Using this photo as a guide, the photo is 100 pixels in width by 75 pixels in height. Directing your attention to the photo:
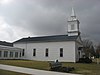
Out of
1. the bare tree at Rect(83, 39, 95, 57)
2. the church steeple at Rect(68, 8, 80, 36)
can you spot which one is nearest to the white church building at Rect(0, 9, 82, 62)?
the church steeple at Rect(68, 8, 80, 36)

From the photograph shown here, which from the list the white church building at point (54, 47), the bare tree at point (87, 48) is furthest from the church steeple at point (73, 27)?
the bare tree at point (87, 48)

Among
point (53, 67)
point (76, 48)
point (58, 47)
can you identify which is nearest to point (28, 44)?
point (58, 47)

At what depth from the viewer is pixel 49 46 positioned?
4169 cm

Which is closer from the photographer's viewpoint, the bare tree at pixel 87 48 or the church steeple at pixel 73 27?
the church steeple at pixel 73 27

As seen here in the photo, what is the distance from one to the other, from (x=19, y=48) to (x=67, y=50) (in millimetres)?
13511

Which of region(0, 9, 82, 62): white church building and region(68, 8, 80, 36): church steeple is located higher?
region(68, 8, 80, 36): church steeple

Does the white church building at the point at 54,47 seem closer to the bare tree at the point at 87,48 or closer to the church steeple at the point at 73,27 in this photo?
the church steeple at the point at 73,27

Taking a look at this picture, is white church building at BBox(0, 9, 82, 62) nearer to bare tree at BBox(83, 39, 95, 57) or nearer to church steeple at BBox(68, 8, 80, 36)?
church steeple at BBox(68, 8, 80, 36)

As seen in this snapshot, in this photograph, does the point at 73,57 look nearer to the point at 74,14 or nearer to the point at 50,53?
the point at 50,53

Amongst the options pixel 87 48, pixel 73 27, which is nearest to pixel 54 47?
pixel 73 27

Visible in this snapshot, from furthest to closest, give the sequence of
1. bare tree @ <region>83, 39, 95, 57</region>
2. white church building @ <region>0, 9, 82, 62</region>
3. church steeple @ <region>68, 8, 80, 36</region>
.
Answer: bare tree @ <region>83, 39, 95, 57</region> < church steeple @ <region>68, 8, 80, 36</region> < white church building @ <region>0, 9, 82, 62</region>

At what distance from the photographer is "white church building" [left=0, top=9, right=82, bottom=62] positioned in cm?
3906

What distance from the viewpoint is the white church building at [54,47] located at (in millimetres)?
39062

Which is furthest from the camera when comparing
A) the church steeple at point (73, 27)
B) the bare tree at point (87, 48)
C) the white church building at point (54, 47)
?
the bare tree at point (87, 48)
